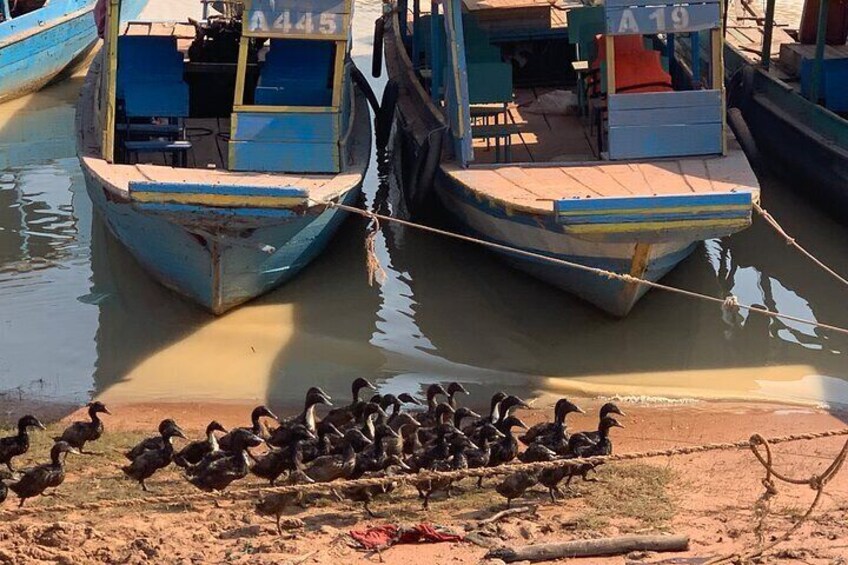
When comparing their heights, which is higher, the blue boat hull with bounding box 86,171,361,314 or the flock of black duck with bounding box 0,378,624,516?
the blue boat hull with bounding box 86,171,361,314

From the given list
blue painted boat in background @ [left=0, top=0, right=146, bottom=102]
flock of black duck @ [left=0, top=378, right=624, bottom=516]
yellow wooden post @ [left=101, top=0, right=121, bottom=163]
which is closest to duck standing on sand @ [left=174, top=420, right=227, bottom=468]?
flock of black duck @ [left=0, top=378, right=624, bottom=516]

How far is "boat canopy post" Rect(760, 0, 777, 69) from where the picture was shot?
15842 millimetres

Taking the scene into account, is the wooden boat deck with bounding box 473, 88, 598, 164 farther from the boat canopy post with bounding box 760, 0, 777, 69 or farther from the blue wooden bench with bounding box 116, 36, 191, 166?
the blue wooden bench with bounding box 116, 36, 191, 166

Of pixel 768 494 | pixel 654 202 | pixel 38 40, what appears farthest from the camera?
pixel 38 40

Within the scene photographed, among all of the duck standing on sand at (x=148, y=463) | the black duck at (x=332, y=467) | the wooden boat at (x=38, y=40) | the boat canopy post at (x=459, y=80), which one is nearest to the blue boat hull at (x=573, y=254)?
the boat canopy post at (x=459, y=80)

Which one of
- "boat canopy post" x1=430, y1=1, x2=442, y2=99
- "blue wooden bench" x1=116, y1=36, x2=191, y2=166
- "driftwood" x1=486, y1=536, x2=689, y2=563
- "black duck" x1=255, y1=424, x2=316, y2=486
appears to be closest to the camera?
"driftwood" x1=486, y1=536, x2=689, y2=563

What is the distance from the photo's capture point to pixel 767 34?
16.2m

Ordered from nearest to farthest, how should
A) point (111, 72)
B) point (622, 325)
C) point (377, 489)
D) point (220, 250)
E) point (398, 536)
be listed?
1. point (398, 536)
2. point (377, 489)
3. point (220, 250)
4. point (111, 72)
5. point (622, 325)

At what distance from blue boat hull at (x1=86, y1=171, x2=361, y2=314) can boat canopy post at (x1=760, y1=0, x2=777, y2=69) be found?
622 cm

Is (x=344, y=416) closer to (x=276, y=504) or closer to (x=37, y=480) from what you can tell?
(x=276, y=504)

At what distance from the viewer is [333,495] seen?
866 cm

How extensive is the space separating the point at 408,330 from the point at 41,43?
10321 millimetres

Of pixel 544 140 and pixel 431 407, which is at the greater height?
pixel 544 140

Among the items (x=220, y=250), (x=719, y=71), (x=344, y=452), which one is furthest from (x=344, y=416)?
(x=719, y=71)
